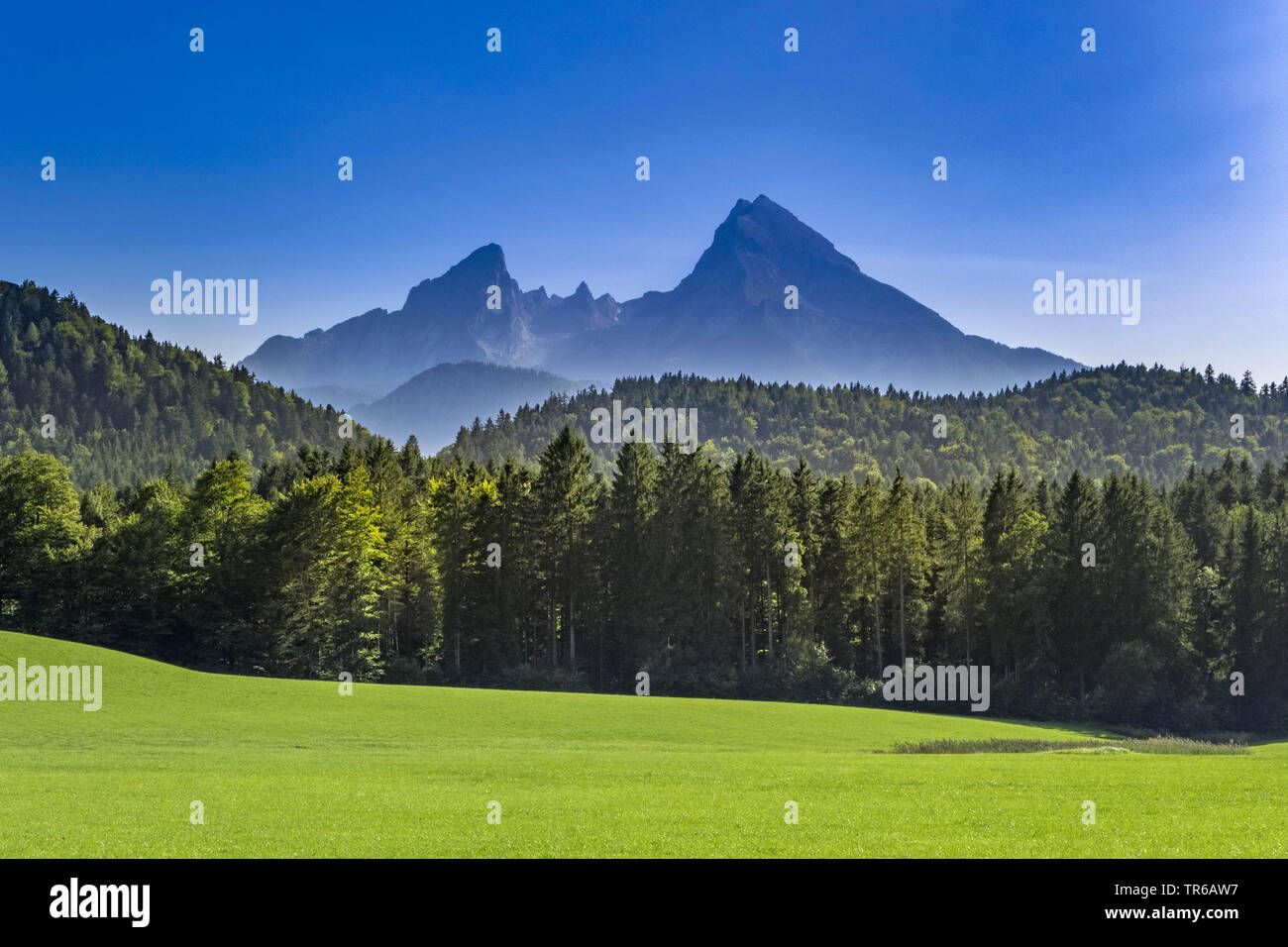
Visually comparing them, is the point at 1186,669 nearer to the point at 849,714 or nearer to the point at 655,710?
the point at 849,714

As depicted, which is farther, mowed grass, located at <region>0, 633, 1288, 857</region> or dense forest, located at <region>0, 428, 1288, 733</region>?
dense forest, located at <region>0, 428, 1288, 733</region>

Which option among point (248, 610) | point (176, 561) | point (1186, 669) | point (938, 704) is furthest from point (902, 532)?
point (176, 561)

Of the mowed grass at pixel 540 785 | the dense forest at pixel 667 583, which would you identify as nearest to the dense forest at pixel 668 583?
the dense forest at pixel 667 583

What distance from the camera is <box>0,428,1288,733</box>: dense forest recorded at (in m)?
75.9

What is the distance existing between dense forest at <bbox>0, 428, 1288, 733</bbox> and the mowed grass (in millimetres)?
20649

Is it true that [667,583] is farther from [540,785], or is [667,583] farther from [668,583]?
[540,785]

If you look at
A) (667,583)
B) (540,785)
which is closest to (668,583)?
(667,583)

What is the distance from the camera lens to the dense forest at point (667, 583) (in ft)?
249

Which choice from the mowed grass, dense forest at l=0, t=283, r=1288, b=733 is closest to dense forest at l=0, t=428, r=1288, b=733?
dense forest at l=0, t=283, r=1288, b=733

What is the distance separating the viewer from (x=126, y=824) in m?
22.3

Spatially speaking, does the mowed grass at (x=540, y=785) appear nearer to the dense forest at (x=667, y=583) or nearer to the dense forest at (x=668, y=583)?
the dense forest at (x=668, y=583)

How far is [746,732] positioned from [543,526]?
1583 inches

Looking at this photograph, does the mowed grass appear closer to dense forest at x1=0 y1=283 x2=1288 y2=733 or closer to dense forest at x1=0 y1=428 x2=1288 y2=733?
dense forest at x1=0 y1=283 x2=1288 y2=733
